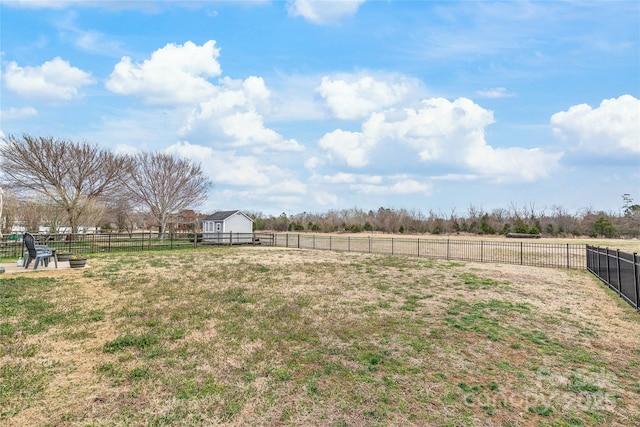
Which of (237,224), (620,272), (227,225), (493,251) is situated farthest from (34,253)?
(493,251)

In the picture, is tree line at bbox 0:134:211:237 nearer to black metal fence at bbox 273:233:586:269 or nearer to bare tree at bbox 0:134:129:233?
bare tree at bbox 0:134:129:233

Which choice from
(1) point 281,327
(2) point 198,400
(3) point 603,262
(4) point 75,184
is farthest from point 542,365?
(4) point 75,184

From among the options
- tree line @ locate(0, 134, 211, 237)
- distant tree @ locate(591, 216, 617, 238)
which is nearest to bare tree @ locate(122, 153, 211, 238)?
tree line @ locate(0, 134, 211, 237)

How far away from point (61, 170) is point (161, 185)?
10.0m

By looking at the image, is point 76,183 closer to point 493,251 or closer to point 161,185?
point 161,185

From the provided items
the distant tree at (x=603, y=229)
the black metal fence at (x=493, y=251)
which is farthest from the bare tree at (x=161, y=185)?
the distant tree at (x=603, y=229)

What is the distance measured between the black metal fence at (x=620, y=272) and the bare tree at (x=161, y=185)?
3395 centimetres

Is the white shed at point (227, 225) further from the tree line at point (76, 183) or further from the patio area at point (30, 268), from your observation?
the patio area at point (30, 268)

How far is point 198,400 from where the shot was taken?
3615 millimetres

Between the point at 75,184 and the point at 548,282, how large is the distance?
102 ft

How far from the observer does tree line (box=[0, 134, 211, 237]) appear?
25500 mm

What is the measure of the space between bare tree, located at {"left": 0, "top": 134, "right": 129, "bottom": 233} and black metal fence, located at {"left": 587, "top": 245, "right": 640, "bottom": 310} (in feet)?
105

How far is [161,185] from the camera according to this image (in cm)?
3597

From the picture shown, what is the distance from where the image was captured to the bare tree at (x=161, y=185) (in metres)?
35.2
